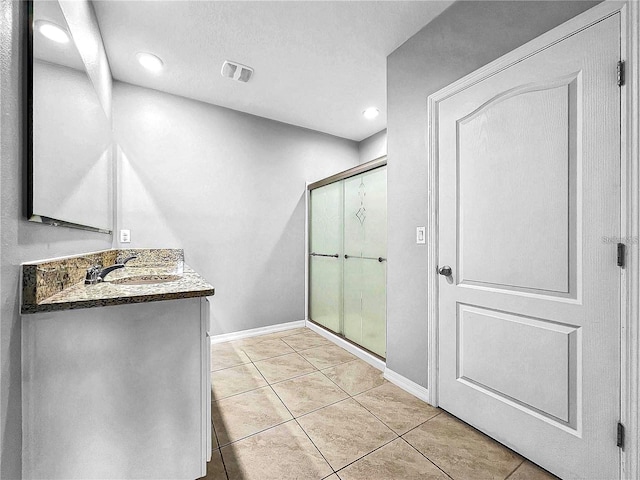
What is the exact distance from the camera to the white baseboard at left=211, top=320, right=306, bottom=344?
2.92 m

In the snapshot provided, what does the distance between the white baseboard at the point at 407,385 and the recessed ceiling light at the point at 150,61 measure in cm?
302

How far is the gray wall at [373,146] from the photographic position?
357 cm

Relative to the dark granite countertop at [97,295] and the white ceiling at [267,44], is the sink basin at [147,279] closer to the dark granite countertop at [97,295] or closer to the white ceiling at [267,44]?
the dark granite countertop at [97,295]

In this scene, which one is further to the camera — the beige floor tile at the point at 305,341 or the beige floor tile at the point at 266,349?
the beige floor tile at the point at 305,341

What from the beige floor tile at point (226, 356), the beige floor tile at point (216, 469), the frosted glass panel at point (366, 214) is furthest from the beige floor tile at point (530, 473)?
the beige floor tile at point (226, 356)

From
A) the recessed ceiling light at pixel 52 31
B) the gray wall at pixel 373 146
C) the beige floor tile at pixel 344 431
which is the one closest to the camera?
the recessed ceiling light at pixel 52 31

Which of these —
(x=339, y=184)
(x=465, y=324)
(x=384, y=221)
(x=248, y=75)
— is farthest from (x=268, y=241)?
(x=465, y=324)

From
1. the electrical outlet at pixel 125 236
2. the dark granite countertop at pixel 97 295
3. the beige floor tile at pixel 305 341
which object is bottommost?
the beige floor tile at pixel 305 341

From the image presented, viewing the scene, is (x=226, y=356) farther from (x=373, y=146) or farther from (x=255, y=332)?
(x=373, y=146)

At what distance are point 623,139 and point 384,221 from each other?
1499mm

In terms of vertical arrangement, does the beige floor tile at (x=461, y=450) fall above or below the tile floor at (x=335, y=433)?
above

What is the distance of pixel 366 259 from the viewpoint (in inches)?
104

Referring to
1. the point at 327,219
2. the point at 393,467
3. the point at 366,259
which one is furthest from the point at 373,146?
the point at 393,467

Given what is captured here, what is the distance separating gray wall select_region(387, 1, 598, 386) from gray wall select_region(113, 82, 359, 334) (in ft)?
5.03
